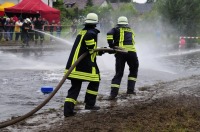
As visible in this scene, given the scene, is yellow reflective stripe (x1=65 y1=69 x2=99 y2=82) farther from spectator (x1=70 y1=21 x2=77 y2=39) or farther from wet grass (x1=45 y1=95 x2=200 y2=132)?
spectator (x1=70 y1=21 x2=77 y2=39)

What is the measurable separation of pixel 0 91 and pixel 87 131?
185 inches

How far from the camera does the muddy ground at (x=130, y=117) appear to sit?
6.01m

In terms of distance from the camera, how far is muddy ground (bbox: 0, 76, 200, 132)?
601 cm

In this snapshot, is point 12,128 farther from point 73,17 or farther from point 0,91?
point 73,17

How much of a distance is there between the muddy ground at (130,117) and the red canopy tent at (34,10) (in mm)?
20672

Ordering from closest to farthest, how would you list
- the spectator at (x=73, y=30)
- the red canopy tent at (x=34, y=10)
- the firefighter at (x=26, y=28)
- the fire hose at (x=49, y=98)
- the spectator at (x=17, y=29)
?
1. the fire hose at (x=49, y=98)
2. the firefighter at (x=26, y=28)
3. the spectator at (x=17, y=29)
4. the red canopy tent at (x=34, y=10)
5. the spectator at (x=73, y=30)

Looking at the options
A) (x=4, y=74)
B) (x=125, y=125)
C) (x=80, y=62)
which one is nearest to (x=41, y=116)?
(x=80, y=62)

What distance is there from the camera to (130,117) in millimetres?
6703

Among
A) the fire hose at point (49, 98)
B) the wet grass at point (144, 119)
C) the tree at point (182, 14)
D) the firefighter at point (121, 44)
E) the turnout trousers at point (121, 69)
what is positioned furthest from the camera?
the tree at point (182, 14)

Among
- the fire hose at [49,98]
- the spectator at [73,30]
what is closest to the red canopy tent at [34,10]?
the spectator at [73,30]

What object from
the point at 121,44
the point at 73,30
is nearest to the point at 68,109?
the point at 121,44

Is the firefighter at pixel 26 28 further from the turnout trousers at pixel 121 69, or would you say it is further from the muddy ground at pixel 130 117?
the muddy ground at pixel 130 117

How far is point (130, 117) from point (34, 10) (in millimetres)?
23124

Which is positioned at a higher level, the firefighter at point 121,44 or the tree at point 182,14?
the tree at point 182,14
